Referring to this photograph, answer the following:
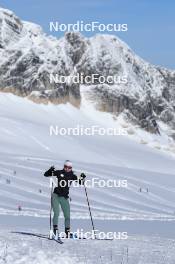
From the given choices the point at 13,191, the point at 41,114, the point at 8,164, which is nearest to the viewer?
the point at 13,191

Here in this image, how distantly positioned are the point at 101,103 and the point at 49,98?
1222 inches

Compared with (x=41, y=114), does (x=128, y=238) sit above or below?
below

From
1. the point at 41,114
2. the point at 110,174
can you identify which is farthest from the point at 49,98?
the point at 110,174

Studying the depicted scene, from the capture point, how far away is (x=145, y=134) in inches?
7574

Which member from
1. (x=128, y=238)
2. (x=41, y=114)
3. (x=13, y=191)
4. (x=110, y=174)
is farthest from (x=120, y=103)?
(x=128, y=238)

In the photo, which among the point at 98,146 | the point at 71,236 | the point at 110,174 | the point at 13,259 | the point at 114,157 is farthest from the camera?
the point at 98,146

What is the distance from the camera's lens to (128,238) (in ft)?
50.6

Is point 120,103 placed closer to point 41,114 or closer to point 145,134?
point 145,134

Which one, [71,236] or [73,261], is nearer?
[73,261]

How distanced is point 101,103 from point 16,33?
32.4m

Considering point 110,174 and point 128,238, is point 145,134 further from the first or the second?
point 128,238

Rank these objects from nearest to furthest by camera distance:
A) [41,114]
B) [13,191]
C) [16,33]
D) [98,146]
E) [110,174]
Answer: [13,191], [110,174], [98,146], [41,114], [16,33]

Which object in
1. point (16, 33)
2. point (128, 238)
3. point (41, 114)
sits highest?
point (16, 33)

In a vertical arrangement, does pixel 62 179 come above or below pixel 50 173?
below
